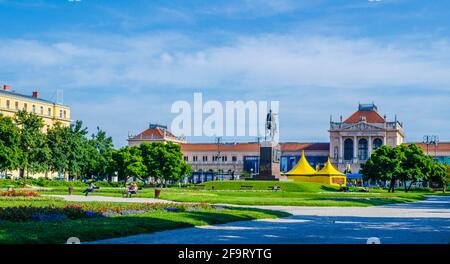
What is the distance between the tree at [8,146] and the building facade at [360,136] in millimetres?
90898

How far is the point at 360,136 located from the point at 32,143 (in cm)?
8956

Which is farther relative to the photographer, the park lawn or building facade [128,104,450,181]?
building facade [128,104,450,181]

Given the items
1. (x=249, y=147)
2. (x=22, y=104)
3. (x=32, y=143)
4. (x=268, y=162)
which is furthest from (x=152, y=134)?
(x=268, y=162)

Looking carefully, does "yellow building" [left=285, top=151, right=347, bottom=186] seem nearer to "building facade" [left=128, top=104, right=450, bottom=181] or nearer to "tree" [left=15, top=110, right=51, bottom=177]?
"tree" [left=15, top=110, right=51, bottom=177]

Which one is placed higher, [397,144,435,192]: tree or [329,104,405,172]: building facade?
[329,104,405,172]: building facade

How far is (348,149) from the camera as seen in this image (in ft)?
503

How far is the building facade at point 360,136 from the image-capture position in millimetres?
147000

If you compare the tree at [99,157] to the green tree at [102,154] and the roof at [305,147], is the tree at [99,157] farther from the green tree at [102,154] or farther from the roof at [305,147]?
the roof at [305,147]

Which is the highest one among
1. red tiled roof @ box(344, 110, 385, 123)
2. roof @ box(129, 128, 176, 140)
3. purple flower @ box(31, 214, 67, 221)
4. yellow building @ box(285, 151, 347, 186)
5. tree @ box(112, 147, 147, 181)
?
red tiled roof @ box(344, 110, 385, 123)

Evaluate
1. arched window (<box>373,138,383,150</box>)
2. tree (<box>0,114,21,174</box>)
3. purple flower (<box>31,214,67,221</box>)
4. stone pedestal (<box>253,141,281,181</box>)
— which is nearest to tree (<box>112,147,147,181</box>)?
tree (<box>0,114,21,174</box>)

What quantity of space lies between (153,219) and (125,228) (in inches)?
129

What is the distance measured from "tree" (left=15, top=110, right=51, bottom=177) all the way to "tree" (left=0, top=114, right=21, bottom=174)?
6.05 m

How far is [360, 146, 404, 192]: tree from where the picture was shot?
3088 inches

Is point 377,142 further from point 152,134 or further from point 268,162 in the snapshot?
point 268,162
